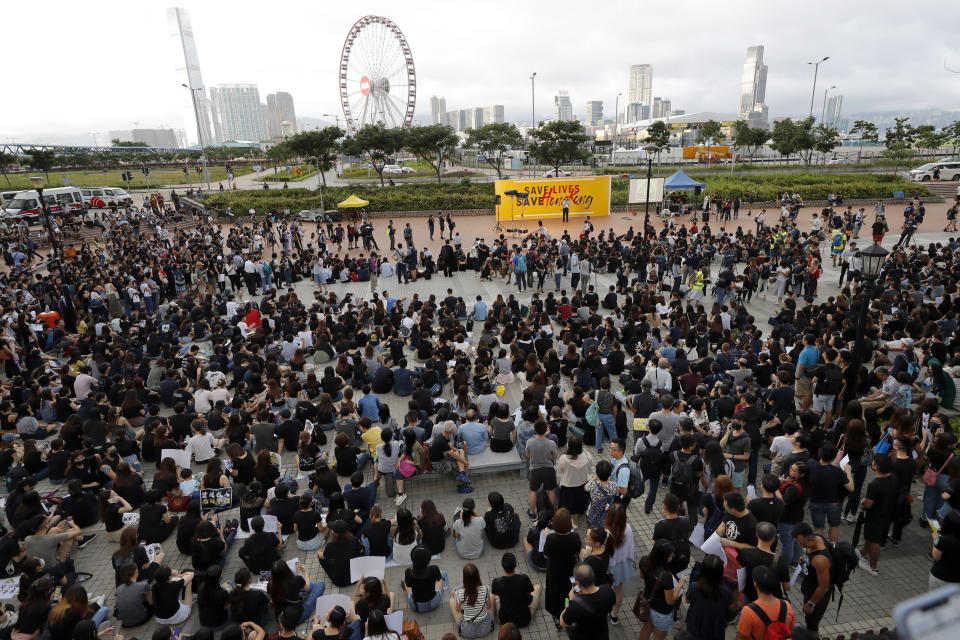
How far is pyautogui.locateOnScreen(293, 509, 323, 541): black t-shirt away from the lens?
244 inches

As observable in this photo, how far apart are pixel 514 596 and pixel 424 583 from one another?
0.96 meters

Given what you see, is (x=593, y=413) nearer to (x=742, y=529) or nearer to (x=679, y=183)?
(x=742, y=529)

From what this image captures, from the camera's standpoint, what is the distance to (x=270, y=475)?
23.5 feet

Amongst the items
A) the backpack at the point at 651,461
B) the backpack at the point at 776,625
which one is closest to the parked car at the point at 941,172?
the backpack at the point at 651,461

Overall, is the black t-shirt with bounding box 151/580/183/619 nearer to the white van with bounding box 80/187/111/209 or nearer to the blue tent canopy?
the blue tent canopy

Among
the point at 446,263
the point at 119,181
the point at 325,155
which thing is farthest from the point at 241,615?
the point at 119,181

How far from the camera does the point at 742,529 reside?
Result: 483cm

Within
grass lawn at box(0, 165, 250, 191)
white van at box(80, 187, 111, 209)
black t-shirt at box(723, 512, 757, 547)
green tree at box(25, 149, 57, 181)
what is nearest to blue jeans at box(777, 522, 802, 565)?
black t-shirt at box(723, 512, 757, 547)

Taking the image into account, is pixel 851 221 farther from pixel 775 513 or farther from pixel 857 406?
pixel 775 513

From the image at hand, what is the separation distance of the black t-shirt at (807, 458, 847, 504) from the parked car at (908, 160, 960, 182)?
42.5 meters

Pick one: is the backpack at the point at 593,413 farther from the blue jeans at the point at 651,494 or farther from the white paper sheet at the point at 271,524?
the white paper sheet at the point at 271,524

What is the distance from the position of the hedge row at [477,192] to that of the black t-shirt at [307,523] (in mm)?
30718

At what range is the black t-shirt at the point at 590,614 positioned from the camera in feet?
13.3

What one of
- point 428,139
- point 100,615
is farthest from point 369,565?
point 428,139
